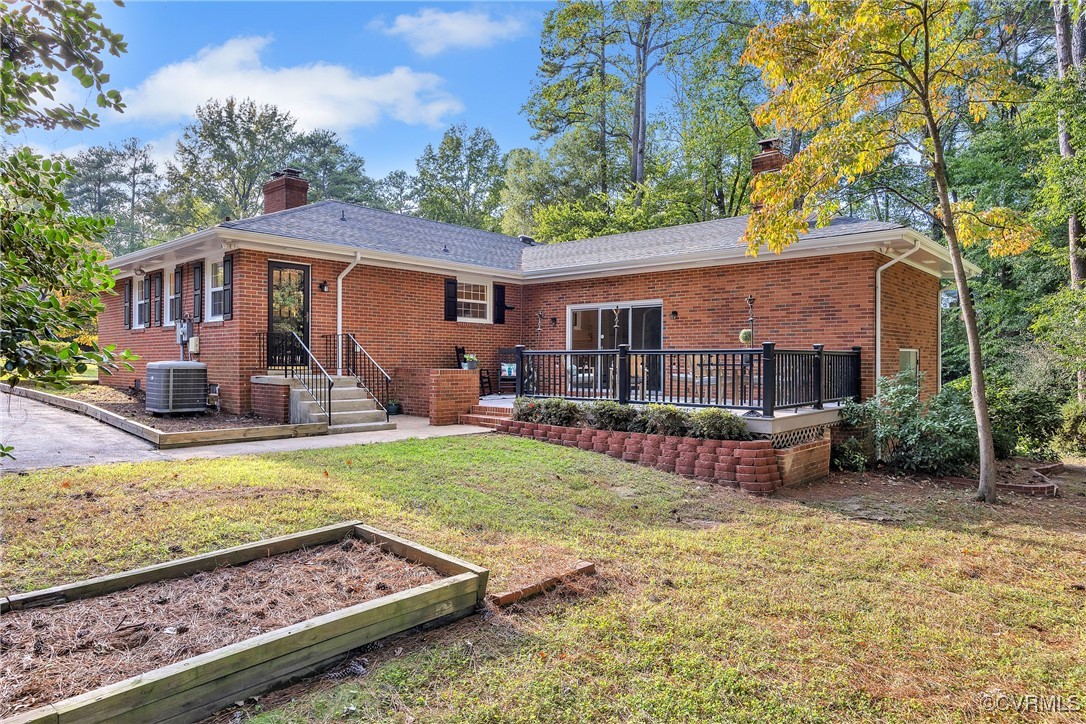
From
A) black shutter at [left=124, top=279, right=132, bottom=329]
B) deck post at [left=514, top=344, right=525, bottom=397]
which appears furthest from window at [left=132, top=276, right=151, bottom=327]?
deck post at [left=514, top=344, right=525, bottom=397]

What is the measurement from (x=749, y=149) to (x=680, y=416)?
21.1 meters

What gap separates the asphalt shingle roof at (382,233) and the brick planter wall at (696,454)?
6201mm

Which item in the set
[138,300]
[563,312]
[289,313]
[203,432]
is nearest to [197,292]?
[289,313]

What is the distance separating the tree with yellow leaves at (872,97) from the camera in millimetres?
6797

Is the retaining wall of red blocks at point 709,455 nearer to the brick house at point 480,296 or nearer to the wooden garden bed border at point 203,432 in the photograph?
the brick house at point 480,296

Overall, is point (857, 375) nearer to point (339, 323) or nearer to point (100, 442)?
point (339, 323)

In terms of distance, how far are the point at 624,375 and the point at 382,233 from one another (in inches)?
305

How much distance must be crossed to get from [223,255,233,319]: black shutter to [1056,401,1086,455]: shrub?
54.1ft

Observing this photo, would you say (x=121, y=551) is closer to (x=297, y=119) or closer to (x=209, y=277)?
→ (x=209, y=277)

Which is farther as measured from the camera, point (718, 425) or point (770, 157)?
point (770, 157)

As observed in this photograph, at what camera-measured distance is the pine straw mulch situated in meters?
2.38

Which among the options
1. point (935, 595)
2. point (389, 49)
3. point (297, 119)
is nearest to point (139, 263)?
point (389, 49)

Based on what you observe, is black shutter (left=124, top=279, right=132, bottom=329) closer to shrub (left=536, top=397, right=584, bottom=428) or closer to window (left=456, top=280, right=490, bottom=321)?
window (left=456, top=280, right=490, bottom=321)

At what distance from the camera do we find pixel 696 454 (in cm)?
733
